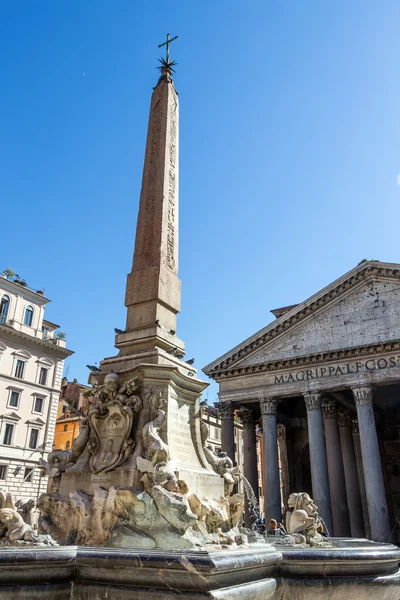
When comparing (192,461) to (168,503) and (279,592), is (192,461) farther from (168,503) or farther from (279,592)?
(279,592)

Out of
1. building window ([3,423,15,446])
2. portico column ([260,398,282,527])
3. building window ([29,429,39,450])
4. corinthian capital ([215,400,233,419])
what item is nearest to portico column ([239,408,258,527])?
portico column ([260,398,282,527])

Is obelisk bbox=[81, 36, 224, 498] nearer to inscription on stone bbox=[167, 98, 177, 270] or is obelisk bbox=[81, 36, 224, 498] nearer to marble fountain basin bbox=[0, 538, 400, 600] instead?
inscription on stone bbox=[167, 98, 177, 270]

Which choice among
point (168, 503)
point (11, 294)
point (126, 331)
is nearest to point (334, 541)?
point (168, 503)

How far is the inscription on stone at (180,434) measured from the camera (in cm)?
515

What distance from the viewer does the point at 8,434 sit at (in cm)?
2589

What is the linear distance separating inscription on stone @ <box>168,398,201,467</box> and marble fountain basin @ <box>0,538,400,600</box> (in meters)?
1.78

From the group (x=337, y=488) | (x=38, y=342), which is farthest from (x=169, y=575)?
(x=38, y=342)

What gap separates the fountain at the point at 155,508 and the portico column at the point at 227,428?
18.4m

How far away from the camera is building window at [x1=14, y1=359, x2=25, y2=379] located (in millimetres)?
27359

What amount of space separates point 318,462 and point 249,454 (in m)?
5.33

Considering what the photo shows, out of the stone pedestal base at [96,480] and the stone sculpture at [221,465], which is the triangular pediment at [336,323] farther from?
the stone pedestal base at [96,480]

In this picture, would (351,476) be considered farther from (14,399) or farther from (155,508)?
(155,508)

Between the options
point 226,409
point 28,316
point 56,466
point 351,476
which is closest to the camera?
point 56,466

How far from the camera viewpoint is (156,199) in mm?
6984
